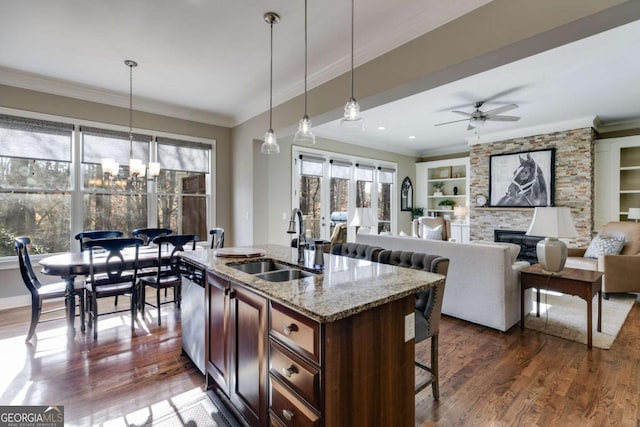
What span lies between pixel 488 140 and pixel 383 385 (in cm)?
696

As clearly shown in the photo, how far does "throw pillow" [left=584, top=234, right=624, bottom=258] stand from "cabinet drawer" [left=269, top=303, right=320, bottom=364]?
533 centimetres

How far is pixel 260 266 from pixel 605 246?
17.0 feet

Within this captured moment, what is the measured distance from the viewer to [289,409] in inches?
51.4

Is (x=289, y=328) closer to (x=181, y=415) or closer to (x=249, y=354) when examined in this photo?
(x=249, y=354)

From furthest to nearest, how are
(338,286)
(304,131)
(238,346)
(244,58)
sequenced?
(244,58) < (304,131) < (238,346) < (338,286)

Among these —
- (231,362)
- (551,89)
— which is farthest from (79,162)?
(551,89)

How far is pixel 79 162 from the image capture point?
4180 mm

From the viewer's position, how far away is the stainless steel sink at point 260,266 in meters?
2.25

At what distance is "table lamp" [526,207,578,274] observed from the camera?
293 centimetres

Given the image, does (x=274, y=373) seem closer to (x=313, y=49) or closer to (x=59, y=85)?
(x=313, y=49)

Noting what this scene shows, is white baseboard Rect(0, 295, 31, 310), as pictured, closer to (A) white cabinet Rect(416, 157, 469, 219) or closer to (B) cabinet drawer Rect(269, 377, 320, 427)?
(B) cabinet drawer Rect(269, 377, 320, 427)

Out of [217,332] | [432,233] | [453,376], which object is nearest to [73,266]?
[217,332]

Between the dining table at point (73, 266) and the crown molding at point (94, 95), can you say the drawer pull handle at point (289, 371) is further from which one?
the crown molding at point (94, 95)

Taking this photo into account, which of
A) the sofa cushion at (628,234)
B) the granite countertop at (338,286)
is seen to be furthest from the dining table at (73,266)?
the sofa cushion at (628,234)
